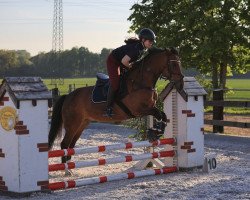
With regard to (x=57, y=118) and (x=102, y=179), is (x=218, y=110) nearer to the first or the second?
(x=57, y=118)

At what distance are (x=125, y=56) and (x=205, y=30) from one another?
14.0 m

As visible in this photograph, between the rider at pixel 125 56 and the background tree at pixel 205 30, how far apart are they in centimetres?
1273

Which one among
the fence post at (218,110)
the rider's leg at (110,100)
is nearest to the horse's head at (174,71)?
the rider's leg at (110,100)

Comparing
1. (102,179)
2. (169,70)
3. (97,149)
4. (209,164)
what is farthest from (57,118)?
(209,164)

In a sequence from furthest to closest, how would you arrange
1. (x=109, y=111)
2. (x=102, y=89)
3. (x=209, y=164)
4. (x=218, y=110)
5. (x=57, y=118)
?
(x=218, y=110), (x=57, y=118), (x=209, y=164), (x=102, y=89), (x=109, y=111)

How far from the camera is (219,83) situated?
77.0 feet

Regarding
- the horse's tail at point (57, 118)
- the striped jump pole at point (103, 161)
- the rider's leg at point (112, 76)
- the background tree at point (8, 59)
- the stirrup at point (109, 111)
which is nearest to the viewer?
the striped jump pole at point (103, 161)

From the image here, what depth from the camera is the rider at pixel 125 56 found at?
7.84 m

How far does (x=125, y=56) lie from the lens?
782 cm

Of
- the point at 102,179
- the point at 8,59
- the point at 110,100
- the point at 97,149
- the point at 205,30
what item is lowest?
the point at 102,179

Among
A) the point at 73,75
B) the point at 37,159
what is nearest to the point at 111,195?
the point at 37,159

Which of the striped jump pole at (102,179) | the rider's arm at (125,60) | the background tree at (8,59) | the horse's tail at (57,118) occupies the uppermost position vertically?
the background tree at (8,59)

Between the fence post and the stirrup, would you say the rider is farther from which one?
the fence post

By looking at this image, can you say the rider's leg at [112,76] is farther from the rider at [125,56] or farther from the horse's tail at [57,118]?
the horse's tail at [57,118]
